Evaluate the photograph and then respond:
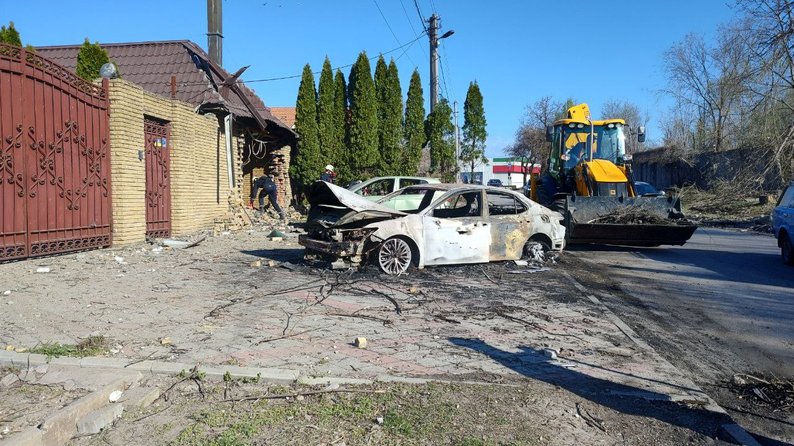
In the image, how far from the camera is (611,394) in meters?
4.53

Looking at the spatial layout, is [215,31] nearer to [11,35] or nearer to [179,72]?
[179,72]

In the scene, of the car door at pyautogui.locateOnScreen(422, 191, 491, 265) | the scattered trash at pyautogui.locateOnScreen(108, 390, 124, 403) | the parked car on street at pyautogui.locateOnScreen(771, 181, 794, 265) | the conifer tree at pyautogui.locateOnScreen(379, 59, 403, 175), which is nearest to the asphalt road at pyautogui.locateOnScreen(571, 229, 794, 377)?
the parked car on street at pyautogui.locateOnScreen(771, 181, 794, 265)

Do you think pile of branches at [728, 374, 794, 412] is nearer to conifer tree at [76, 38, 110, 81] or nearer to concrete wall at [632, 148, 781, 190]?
conifer tree at [76, 38, 110, 81]

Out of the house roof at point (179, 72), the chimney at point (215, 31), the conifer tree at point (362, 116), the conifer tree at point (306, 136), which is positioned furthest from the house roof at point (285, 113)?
the chimney at point (215, 31)

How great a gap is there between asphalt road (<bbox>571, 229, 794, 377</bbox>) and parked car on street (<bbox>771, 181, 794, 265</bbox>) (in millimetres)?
275

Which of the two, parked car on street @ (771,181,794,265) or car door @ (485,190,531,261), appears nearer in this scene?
car door @ (485,190,531,261)

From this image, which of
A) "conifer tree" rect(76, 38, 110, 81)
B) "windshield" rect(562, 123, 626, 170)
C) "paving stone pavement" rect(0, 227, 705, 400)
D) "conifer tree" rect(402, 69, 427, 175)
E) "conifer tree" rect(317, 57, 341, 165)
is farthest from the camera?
"conifer tree" rect(402, 69, 427, 175)

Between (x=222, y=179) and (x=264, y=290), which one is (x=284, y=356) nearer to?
Answer: (x=264, y=290)

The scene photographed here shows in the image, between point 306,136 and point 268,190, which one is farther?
point 306,136

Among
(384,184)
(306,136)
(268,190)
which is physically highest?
(306,136)

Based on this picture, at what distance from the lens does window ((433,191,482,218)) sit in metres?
10.4

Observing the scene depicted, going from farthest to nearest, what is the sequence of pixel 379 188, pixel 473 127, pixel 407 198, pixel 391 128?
pixel 473 127 < pixel 391 128 < pixel 379 188 < pixel 407 198

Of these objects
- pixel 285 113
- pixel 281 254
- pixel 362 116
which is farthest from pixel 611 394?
pixel 285 113

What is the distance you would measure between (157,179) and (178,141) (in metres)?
1.30
